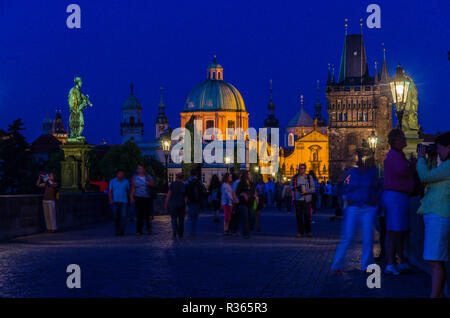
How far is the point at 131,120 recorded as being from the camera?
184875 millimetres

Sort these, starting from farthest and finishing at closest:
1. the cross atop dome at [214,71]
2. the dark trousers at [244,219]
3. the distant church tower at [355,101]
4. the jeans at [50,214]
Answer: the cross atop dome at [214,71]
the distant church tower at [355,101]
the jeans at [50,214]
the dark trousers at [244,219]

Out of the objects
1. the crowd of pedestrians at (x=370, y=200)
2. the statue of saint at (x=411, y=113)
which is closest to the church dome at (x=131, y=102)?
the statue of saint at (x=411, y=113)

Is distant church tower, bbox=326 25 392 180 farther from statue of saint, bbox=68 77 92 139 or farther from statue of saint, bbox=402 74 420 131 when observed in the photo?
statue of saint, bbox=402 74 420 131

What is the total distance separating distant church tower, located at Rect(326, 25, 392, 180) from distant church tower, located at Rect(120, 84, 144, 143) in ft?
199

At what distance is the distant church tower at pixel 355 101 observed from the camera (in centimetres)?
13062

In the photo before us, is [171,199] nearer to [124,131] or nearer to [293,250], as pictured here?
[293,250]

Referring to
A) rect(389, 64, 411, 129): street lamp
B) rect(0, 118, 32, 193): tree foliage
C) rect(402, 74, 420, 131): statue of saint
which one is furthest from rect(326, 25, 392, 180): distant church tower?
rect(389, 64, 411, 129): street lamp

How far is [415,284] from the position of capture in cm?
1041

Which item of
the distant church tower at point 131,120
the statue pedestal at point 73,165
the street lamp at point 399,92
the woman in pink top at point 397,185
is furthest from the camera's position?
the distant church tower at point 131,120

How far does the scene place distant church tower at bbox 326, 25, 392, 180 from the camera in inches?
5143

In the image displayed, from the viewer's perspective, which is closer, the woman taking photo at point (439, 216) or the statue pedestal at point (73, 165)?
the woman taking photo at point (439, 216)

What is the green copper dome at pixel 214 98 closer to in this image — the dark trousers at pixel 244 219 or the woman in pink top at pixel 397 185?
the dark trousers at pixel 244 219

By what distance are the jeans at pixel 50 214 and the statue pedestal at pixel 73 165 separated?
1001 centimetres
